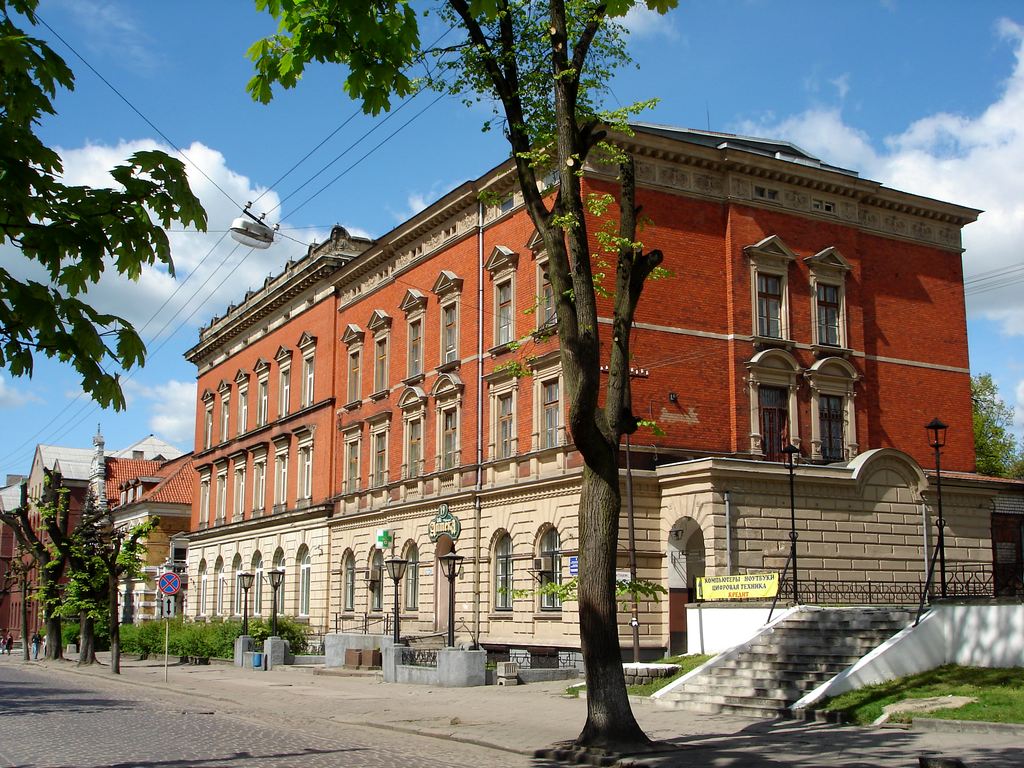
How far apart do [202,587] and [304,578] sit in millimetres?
14418

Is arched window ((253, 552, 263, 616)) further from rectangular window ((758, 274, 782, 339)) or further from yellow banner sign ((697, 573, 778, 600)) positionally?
yellow banner sign ((697, 573, 778, 600))

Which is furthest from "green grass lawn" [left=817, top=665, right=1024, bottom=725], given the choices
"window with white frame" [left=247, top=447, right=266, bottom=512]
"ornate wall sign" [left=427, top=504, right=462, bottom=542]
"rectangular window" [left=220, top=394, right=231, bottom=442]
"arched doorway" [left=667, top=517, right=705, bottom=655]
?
"rectangular window" [left=220, top=394, right=231, bottom=442]

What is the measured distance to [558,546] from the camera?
1156 inches

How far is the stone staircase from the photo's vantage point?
17.4 metres

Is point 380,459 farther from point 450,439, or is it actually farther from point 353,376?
point 450,439

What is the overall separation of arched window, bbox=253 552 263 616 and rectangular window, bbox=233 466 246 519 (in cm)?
335

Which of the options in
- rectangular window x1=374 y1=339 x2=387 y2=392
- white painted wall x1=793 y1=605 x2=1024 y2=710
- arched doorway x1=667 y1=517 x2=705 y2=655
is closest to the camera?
white painted wall x1=793 y1=605 x2=1024 y2=710

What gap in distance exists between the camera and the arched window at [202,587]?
56938 mm

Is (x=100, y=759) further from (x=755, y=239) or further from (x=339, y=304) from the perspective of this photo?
(x=339, y=304)

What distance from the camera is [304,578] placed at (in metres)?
45.7

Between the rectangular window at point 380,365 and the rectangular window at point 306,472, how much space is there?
263 inches

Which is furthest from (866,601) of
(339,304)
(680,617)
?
(339,304)

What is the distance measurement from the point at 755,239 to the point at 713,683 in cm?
1657

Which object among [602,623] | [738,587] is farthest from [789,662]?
[602,623]
